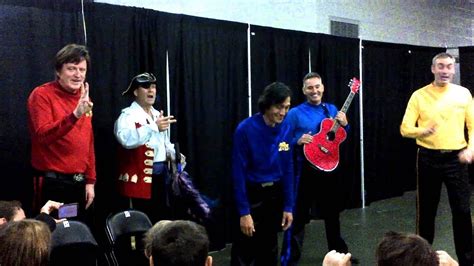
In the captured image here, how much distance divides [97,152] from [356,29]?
15.1 feet

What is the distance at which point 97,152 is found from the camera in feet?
12.6

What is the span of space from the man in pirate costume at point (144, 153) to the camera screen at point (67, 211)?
2.37ft

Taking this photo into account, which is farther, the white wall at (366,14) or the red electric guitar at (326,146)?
the white wall at (366,14)

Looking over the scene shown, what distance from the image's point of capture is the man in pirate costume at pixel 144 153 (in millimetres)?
3387


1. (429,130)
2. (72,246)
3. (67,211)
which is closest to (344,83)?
(429,130)

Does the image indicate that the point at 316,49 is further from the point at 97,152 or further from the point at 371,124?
the point at 97,152

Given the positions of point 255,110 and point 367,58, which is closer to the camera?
point 255,110

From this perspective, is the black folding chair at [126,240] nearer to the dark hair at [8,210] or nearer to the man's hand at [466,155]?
the dark hair at [8,210]

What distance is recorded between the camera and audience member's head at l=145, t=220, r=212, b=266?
5.35ft

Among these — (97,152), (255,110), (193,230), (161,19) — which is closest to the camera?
(193,230)

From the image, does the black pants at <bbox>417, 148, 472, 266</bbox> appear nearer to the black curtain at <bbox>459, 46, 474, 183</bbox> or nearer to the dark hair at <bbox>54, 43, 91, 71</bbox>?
the dark hair at <bbox>54, 43, 91, 71</bbox>

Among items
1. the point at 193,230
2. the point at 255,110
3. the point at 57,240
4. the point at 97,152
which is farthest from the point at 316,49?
the point at 193,230

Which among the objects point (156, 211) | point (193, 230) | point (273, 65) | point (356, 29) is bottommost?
point (156, 211)

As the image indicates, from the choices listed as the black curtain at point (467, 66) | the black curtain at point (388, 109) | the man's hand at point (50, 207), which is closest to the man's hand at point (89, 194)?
the man's hand at point (50, 207)
